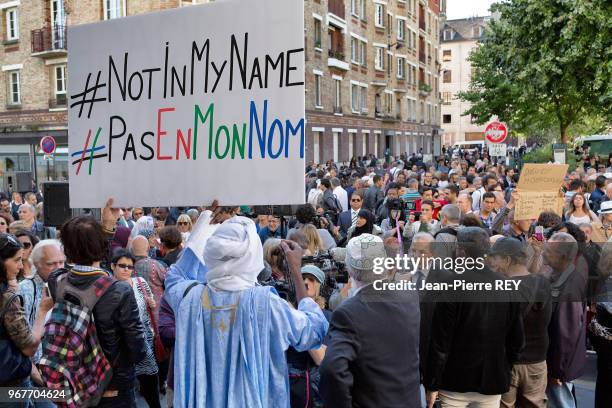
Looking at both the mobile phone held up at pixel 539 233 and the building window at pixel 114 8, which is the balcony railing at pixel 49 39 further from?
the mobile phone held up at pixel 539 233

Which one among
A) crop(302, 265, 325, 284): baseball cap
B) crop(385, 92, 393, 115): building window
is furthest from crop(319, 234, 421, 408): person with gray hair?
crop(385, 92, 393, 115): building window

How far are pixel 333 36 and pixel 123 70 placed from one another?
31.1m

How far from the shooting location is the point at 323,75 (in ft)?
106

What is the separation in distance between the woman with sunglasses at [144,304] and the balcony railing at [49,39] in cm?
2327

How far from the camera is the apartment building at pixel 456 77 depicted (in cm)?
7831

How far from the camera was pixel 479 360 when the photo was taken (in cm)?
362

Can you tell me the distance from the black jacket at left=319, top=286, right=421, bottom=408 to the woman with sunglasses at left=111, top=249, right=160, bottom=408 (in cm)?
235

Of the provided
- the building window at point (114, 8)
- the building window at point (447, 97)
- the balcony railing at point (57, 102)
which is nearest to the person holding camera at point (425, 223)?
the building window at point (114, 8)

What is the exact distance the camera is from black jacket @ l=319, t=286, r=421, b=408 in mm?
2742

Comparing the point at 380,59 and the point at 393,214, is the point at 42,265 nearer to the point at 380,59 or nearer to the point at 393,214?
the point at 393,214

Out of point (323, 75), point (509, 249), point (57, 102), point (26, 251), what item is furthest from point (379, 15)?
point (509, 249)

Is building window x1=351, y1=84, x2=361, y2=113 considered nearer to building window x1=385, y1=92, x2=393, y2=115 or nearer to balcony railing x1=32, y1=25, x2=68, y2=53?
building window x1=385, y1=92, x2=393, y2=115

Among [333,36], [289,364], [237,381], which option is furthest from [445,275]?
[333,36]

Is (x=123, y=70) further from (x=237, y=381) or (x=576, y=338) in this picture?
(x=576, y=338)
